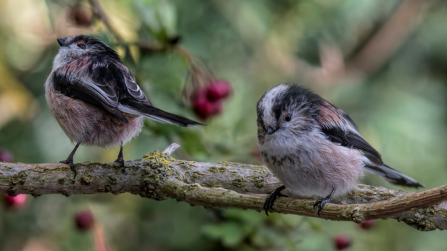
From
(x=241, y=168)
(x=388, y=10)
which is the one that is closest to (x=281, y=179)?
(x=241, y=168)

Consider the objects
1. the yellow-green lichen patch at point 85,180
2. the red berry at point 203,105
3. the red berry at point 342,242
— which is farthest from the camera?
the red berry at point 203,105

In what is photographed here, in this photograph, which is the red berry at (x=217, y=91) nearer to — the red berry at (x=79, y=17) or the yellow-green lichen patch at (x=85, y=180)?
the red berry at (x=79, y=17)

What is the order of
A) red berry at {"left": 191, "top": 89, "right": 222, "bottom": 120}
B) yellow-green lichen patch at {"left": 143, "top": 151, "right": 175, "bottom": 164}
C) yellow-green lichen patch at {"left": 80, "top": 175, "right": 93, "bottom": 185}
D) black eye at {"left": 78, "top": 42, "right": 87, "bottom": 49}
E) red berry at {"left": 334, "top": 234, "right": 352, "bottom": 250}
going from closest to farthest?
1. yellow-green lichen patch at {"left": 80, "top": 175, "right": 93, "bottom": 185}
2. yellow-green lichen patch at {"left": 143, "top": 151, "right": 175, "bottom": 164}
3. red berry at {"left": 334, "top": 234, "right": 352, "bottom": 250}
4. black eye at {"left": 78, "top": 42, "right": 87, "bottom": 49}
5. red berry at {"left": 191, "top": 89, "right": 222, "bottom": 120}

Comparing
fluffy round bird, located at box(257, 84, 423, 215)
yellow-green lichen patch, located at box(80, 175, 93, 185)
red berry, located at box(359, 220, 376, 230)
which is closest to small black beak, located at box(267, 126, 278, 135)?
fluffy round bird, located at box(257, 84, 423, 215)

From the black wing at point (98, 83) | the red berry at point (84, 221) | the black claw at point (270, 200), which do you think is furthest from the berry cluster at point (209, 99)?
the red berry at point (84, 221)

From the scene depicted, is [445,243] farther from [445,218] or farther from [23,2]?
[23,2]

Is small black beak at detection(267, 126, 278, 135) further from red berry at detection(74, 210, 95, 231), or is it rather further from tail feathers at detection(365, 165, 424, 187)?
red berry at detection(74, 210, 95, 231)

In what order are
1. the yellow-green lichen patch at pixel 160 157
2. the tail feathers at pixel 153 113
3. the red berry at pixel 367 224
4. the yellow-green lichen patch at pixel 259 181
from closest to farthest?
the tail feathers at pixel 153 113 < the yellow-green lichen patch at pixel 160 157 < the yellow-green lichen patch at pixel 259 181 < the red berry at pixel 367 224
